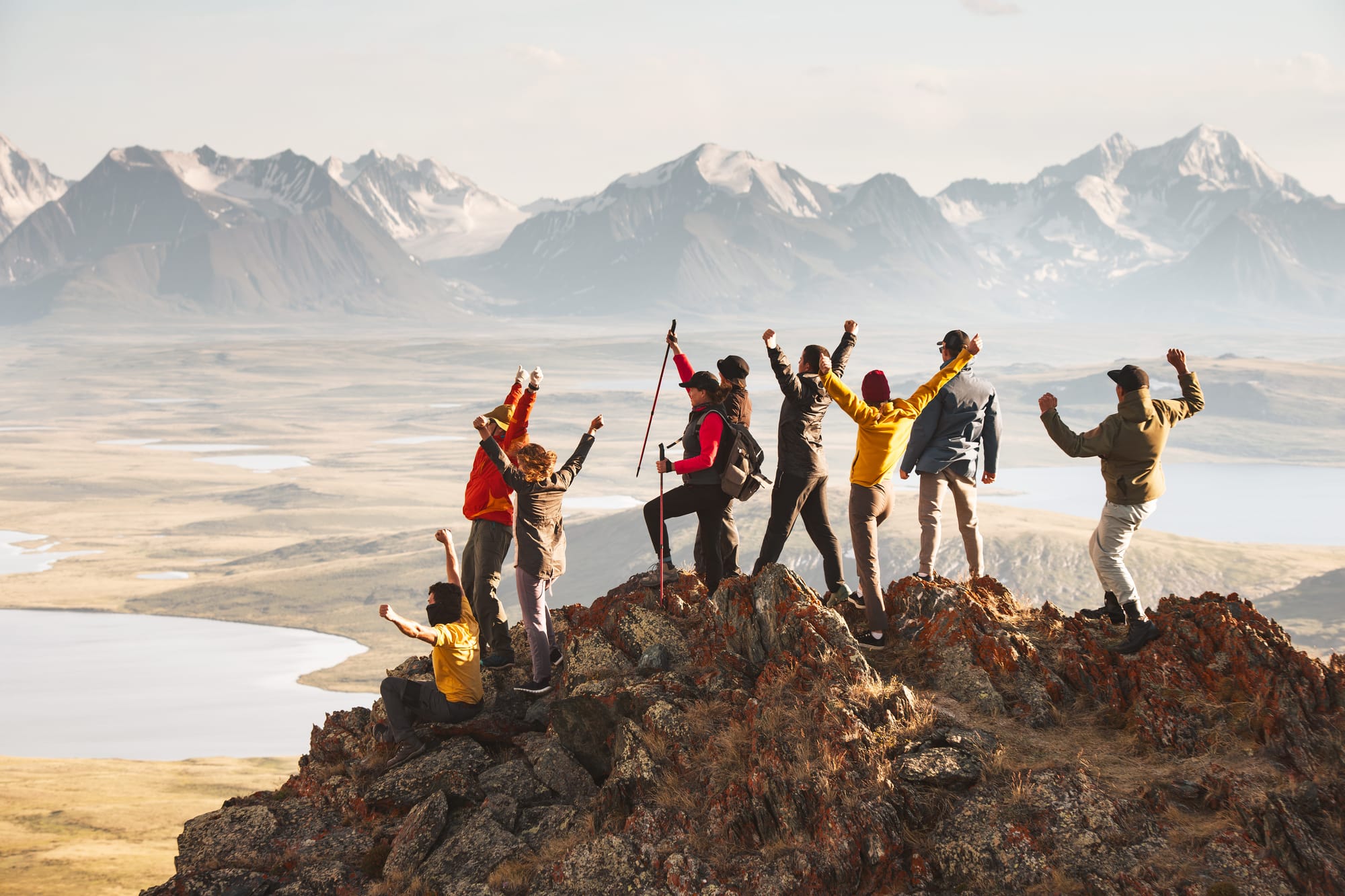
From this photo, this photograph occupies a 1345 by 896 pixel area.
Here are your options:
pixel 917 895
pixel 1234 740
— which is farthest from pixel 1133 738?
pixel 917 895

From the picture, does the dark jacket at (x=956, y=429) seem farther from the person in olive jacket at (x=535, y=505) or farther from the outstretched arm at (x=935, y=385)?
the person in olive jacket at (x=535, y=505)

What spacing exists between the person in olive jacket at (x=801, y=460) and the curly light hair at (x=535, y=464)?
2.70 m

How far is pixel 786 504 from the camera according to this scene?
43.2ft

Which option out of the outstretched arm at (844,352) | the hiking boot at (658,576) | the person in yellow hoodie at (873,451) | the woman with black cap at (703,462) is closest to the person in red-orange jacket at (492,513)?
the woman with black cap at (703,462)

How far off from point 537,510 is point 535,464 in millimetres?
582

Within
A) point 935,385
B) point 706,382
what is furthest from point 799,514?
point 935,385

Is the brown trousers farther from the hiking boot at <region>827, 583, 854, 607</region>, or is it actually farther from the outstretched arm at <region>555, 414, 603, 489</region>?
the outstretched arm at <region>555, 414, 603, 489</region>

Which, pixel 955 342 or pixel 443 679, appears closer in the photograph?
pixel 443 679

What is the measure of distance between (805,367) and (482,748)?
20.2 ft

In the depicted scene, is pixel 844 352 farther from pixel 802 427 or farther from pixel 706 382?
pixel 706 382

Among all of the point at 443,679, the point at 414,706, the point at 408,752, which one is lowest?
the point at 408,752

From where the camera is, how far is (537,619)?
44.8 feet

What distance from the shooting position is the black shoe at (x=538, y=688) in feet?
46.3

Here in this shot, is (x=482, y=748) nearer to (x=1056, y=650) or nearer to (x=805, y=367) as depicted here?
(x=805, y=367)
